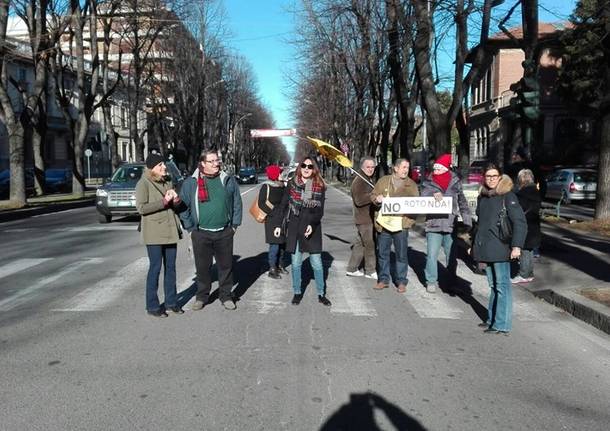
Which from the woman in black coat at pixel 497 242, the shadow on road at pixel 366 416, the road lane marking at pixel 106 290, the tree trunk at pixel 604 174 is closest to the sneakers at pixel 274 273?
the road lane marking at pixel 106 290

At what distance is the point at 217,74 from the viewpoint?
4978cm

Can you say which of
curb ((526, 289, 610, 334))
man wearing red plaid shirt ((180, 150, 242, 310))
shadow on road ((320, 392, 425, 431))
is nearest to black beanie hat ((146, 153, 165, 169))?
man wearing red plaid shirt ((180, 150, 242, 310))

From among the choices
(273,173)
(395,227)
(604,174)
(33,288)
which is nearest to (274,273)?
(273,173)

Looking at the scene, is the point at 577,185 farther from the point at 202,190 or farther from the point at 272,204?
the point at 202,190

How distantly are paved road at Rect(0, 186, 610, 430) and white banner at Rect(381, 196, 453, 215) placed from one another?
3.68ft

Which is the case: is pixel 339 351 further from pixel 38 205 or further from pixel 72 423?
pixel 38 205

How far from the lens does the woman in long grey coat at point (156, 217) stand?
243 inches

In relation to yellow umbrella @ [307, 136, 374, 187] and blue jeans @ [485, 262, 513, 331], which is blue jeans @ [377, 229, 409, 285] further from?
blue jeans @ [485, 262, 513, 331]

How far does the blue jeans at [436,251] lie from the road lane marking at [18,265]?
619 centimetres

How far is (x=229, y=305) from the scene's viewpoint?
265 inches

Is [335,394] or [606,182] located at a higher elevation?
[606,182]

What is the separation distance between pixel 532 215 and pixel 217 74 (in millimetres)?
44220

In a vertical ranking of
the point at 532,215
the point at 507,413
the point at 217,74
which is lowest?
the point at 507,413

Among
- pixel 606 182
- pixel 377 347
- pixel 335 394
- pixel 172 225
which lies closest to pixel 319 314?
pixel 377 347
